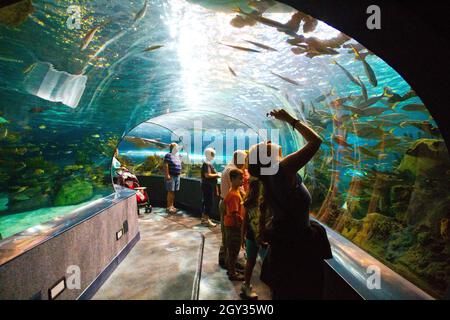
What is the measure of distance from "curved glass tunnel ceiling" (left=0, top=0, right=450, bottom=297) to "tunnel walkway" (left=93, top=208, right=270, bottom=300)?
1.71 metres

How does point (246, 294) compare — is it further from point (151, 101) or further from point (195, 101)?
point (195, 101)

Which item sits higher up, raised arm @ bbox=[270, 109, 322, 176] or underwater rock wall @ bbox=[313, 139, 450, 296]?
raised arm @ bbox=[270, 109, 322, 176]

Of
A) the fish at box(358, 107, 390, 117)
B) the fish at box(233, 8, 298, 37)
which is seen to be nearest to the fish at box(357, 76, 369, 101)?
the fish at box(358, 107, 390, 117)

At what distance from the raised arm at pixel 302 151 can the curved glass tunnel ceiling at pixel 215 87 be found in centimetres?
207

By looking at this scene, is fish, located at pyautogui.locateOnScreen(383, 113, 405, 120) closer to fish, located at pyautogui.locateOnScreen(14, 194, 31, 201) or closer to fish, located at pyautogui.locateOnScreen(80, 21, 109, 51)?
fish, located at pyautogui.locateOnScreen(80, 21, 109, 51)

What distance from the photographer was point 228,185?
421 centimetres

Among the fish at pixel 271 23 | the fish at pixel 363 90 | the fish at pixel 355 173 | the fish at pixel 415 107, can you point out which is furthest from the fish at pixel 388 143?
the fish at pixel 271 23

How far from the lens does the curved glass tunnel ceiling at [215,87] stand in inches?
135

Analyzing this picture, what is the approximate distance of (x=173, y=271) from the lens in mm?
4359

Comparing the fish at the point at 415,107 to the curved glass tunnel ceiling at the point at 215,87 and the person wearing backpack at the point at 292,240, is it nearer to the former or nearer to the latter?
the curved glass tunnel ceiling at the point at 215,87

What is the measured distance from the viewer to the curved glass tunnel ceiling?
3.43 m

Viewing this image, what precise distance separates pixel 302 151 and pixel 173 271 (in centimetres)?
374

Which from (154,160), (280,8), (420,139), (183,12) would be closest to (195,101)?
(183,12)
